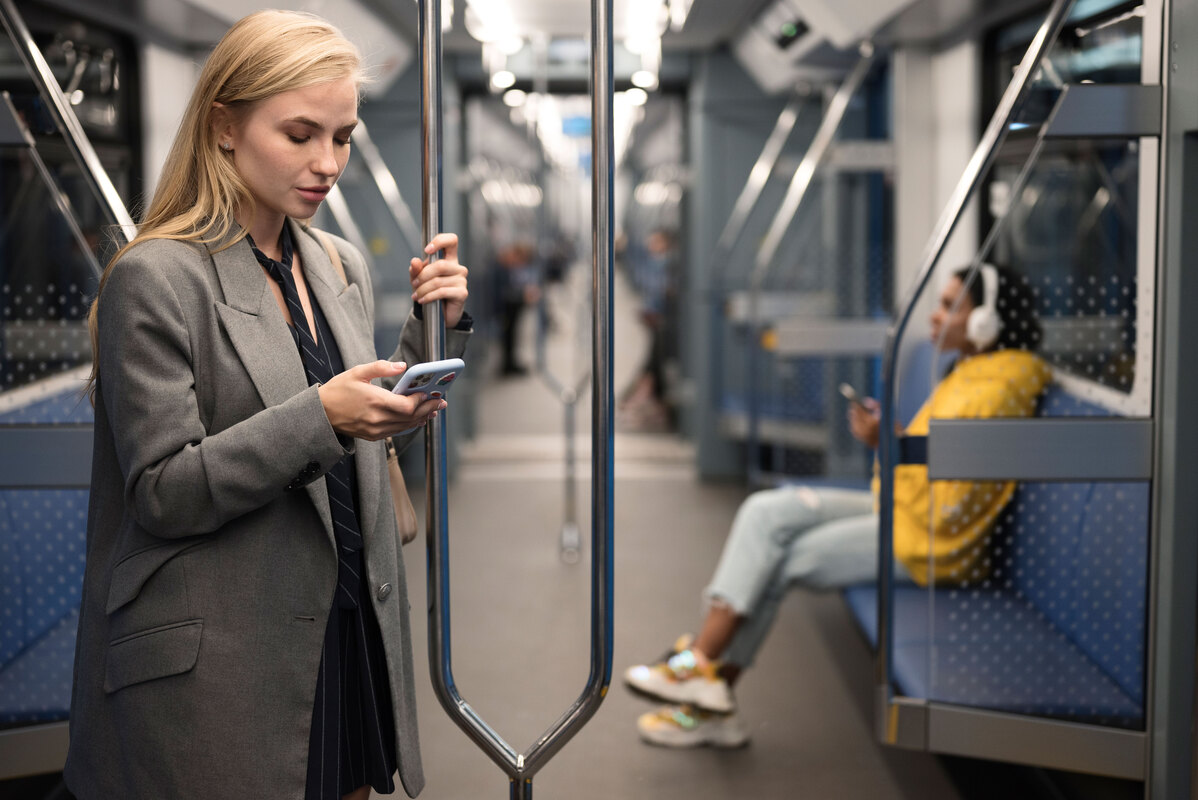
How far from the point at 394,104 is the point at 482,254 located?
68.4 inches

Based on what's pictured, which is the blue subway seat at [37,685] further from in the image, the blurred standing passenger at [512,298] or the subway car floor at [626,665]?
the blurred standing passenger at [512,298]

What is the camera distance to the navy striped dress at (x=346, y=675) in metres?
1.43

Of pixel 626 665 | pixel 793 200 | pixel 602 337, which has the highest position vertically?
pixel 793 200

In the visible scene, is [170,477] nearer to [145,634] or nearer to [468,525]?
[145,634]

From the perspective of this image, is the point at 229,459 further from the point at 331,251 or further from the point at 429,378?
the point at 331,251

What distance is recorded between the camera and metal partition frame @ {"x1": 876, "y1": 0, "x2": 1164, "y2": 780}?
7.11ft

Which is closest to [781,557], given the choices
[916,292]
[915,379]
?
[916,292]

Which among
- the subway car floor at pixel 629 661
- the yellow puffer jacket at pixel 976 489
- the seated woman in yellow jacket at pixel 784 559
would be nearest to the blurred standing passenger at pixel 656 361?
the subway car floor at pixel 629 661

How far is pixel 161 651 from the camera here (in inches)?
52.1

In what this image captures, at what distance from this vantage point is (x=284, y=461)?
1.27 meters

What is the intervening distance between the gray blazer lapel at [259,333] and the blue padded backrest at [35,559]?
1311mm

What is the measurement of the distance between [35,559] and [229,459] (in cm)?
144

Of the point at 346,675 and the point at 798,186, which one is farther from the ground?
the point at 798,186

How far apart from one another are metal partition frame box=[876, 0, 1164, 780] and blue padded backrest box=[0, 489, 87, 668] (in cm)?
166
